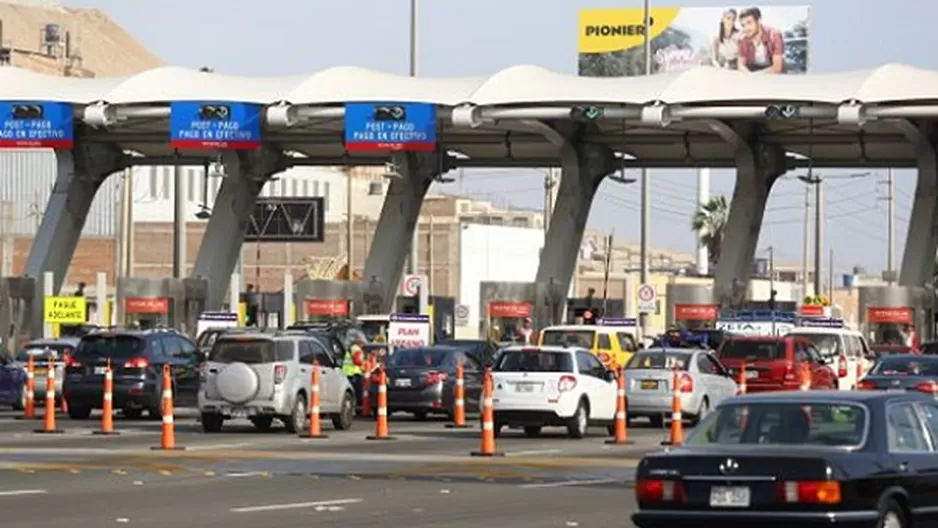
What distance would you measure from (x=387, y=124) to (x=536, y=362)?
1006 inches

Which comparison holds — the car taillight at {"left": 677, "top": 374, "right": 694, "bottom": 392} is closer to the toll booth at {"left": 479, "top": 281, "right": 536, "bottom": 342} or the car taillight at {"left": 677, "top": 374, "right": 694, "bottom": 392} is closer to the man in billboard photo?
the toll booth at {"left": 479, "top": 281, "right": 536, "bottom": 342}

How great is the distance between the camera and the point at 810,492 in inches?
618

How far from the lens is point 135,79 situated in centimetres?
6412

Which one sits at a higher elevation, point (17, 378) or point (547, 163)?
point (547, 163)

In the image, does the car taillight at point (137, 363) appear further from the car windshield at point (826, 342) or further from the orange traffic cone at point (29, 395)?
the car windshield at point (826, 342)

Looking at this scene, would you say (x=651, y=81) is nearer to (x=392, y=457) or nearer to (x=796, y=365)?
(x=796, y=365)

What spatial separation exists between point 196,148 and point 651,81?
12.6 meters

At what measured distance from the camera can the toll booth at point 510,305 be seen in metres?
62.8

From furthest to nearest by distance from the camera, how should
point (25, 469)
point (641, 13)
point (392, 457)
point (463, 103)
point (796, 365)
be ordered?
1. point (641, 13)
2. point (463, 103)
3. point (796, 365)
4. point (392, 457)
5. point (25, 469)

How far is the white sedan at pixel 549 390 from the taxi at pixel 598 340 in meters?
8.10

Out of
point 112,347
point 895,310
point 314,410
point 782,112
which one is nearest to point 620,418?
point 314,410

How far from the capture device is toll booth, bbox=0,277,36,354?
211 feet

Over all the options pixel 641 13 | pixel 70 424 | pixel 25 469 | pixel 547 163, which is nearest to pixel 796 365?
pixel 70 424

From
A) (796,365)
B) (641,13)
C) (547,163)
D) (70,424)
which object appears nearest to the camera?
(70,424)
